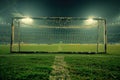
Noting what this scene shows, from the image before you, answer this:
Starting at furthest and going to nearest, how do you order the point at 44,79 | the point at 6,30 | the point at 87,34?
the point at 6,30 → the point at 87,34 → the point at 44,79

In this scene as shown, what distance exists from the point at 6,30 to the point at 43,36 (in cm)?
1298

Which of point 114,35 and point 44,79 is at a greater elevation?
point 114,35

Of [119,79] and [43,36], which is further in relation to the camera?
[43,36]

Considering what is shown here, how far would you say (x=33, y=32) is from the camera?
64.1 metres

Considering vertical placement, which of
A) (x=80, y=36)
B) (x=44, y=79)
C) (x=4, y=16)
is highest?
(x=4, y=16)

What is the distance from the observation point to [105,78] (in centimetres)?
556

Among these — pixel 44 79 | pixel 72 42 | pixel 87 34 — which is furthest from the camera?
pixel 87 34

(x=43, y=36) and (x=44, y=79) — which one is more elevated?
(x=43, y=36)

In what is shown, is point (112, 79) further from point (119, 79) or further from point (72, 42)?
point (72, 42)

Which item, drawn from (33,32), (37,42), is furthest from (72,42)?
(33,32)

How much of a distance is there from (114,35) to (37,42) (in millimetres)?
25671

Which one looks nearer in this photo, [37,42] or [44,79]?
[44,79]

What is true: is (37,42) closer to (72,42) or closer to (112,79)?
(72,42)

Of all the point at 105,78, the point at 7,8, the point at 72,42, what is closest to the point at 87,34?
the point at 72,42
